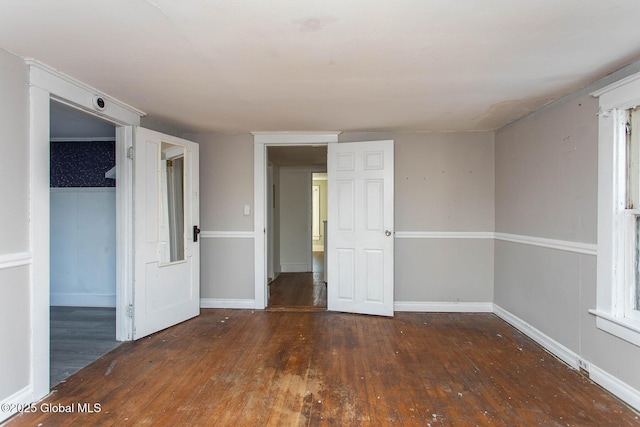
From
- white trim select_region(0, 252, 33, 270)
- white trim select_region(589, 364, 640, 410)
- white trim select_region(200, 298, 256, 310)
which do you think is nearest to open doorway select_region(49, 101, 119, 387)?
white trim select_region(200, 298, 256, 310)

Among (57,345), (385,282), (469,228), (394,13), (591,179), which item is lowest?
(57,345)

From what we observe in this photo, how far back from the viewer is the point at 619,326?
7.05 ft

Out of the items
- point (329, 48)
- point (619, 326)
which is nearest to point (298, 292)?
point (619, 326)

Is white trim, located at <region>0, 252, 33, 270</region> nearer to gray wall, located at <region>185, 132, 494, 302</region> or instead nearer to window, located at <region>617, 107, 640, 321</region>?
gray wall, located at <region>185, 132, 494, 302</region>

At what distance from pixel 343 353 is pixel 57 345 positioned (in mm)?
2535

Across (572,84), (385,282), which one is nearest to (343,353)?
(385,282)

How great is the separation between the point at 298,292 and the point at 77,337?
266 centimetres

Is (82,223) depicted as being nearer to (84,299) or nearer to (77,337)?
(84,299)

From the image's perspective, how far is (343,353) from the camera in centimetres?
281

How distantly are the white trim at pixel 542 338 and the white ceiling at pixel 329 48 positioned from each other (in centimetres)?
203

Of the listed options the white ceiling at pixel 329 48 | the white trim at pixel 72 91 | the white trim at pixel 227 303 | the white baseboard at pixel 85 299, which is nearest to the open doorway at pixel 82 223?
the white baseboard at pixel 85 299

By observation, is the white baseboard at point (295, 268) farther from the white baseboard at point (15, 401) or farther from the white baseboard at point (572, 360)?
the white baseboard at point (15, 401)

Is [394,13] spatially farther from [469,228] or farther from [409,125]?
[469,228]

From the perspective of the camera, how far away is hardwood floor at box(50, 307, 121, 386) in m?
2.61
